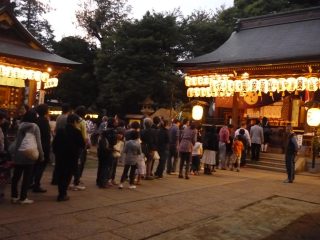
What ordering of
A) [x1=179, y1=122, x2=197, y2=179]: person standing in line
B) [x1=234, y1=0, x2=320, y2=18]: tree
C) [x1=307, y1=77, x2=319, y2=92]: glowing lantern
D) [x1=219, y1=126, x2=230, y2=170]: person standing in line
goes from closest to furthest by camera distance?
[x1=179, y1=122, x2=197, y2=179]: person standing in line
[x1=219, y1=126, x2=230, y2=170]: person standing in line
[x1=307, y1=77, x2=319, y2=92]: glowing lantern
[x1=234, y1=0, x2=320, y2=18]: tree

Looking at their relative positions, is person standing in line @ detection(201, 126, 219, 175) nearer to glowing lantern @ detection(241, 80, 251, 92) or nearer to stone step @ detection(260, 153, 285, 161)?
stone step @ detection(260, 153, 285, 161)

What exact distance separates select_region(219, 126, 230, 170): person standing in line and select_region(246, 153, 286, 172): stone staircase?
2222 millimetres

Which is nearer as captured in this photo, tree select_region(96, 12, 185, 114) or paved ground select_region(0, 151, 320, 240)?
paved ground select_region(0, 151, 320, 240)

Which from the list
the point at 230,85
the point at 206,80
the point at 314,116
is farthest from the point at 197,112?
the point at 314,116

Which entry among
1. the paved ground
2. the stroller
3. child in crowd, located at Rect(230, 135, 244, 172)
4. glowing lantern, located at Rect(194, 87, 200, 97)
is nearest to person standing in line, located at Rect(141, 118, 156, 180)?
the paved ground

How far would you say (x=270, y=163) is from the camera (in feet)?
54.5

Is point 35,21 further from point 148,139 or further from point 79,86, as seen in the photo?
point 148,139

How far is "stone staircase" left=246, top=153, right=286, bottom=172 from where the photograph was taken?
16031 mm

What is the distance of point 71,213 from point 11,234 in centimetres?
143

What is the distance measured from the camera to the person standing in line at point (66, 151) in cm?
732

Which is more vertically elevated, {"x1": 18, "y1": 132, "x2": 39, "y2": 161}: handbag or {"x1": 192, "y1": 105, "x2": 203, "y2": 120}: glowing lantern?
{"x1": 192, "y1": 105, "x2": 203, "y2": 120}: glowing lantern

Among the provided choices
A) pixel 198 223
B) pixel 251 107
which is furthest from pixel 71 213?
pixel 251 107

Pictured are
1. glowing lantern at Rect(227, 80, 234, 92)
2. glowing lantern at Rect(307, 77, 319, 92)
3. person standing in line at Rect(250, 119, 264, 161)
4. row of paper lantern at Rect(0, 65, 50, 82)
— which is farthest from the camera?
glowing lantern at Rect(227, 80, 234, 92)

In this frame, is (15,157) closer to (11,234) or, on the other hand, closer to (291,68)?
(11,234)
